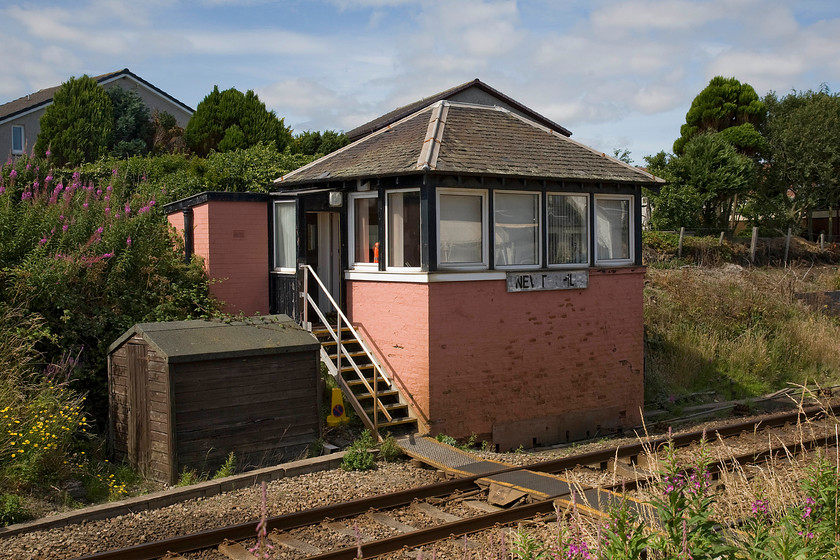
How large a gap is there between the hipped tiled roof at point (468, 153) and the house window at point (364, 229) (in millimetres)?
589

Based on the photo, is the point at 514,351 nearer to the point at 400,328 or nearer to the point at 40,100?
the point at 400,328

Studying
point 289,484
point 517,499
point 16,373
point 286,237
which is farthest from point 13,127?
point 517,499

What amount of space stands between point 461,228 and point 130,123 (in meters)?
25.2

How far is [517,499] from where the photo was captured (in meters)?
8.63

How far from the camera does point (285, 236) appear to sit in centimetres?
1431

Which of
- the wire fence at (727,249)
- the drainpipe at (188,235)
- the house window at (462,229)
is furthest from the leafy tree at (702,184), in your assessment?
the drainpipe at (188,235)

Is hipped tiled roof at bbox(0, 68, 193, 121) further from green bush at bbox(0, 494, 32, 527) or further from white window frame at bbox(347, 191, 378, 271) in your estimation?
green bush at bbox(0, 494, 32, 527)

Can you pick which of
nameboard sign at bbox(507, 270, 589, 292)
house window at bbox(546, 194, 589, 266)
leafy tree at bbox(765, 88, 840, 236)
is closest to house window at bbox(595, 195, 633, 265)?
house window at bbox(546, 194, 589, 266)

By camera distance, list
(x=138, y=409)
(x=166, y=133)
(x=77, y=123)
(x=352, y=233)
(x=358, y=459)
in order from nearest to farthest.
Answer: (x=138, y=409) < (x=358, y=459) < (x=352, y=233) < (x=77, y=123) < (x=166, y=133)

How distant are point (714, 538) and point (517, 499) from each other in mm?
4621

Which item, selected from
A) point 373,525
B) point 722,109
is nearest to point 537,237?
point 373,525

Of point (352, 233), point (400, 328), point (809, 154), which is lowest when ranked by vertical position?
point (400, 328)

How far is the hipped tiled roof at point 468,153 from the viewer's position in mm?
12594

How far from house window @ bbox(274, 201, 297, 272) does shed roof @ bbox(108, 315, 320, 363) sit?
9.43ft
